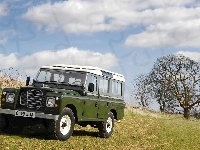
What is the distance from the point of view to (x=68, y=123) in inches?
462

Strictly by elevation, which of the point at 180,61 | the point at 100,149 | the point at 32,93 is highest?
the point at 180,61

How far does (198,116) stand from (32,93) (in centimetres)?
3975

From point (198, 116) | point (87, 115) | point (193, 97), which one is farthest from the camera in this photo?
point (198, 116)

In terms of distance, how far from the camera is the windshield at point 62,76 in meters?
12.8

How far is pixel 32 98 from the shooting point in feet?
37.8

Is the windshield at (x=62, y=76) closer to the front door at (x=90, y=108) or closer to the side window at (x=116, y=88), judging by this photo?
the front door at (x=90, y=108)

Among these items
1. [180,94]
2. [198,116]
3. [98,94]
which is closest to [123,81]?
[98,94]

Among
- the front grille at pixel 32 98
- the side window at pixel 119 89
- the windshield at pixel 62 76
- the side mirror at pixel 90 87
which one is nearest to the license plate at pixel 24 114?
the front grille at pixel 32 98

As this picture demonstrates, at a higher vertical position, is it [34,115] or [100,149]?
[34,115]

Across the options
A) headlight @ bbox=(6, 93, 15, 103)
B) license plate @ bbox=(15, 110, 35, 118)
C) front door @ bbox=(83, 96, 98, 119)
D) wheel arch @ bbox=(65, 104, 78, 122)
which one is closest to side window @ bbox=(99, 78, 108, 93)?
front door @ bbox=(83, 96, 98, 119)

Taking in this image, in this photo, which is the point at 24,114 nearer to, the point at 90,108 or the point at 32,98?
the point at 32,98

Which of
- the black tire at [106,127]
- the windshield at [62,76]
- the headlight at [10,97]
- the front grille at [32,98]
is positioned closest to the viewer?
the front grille at [32,98]

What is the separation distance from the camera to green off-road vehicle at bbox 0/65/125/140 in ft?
36.8

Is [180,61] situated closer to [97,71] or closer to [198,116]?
[198,116]
